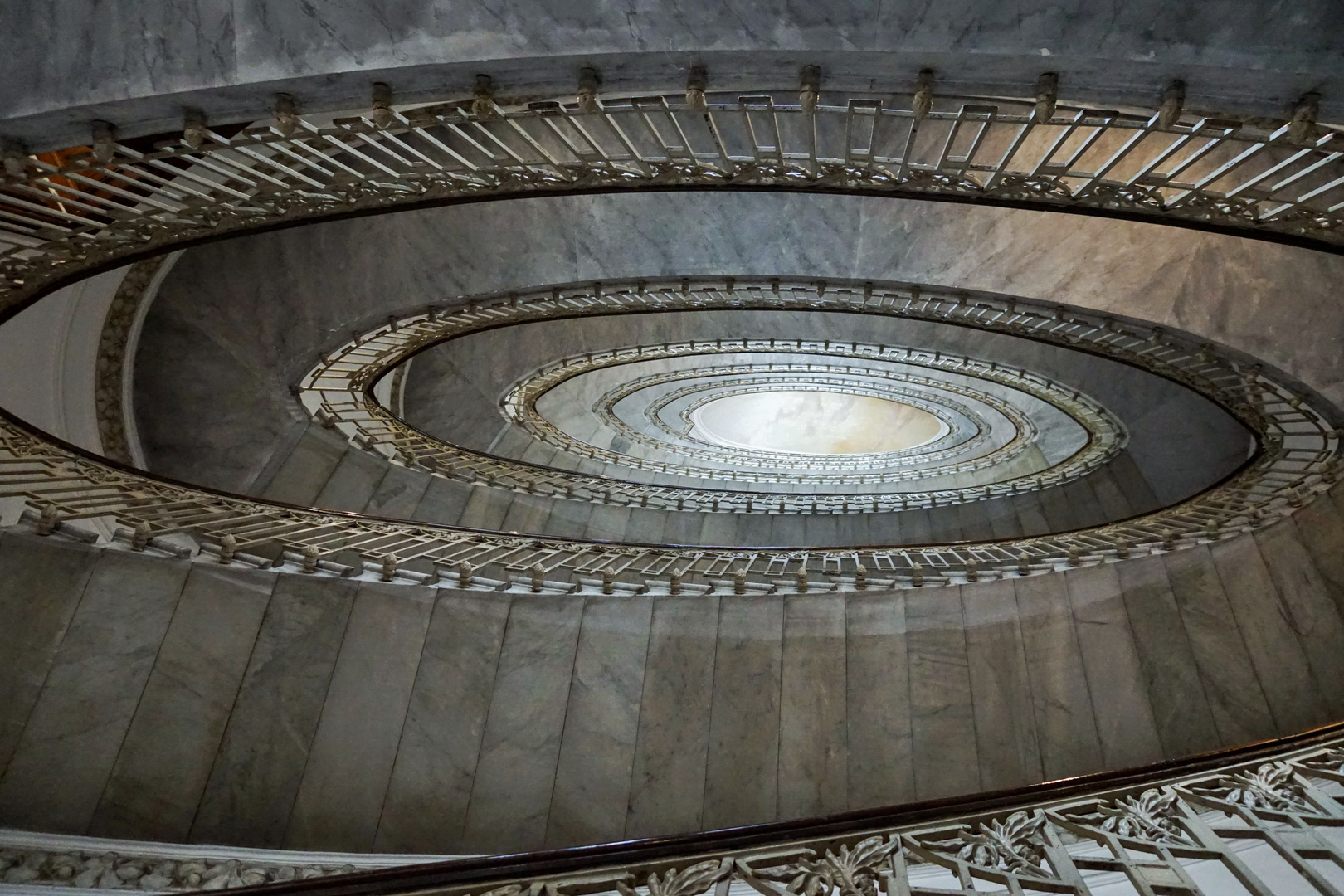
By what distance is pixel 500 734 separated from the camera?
4918 mm

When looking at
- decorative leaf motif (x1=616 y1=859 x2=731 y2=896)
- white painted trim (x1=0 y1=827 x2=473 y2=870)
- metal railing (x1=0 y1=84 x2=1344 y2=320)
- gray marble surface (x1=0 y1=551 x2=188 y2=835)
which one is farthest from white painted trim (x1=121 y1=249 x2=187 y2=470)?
decorative leaf motif (x1=616 y1=859 x2=731 y2=896)

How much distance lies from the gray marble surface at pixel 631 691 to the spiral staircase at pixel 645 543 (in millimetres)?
26

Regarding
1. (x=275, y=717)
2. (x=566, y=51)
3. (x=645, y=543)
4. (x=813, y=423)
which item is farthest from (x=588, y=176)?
(x=813, y=423)

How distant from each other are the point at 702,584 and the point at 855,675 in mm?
1312

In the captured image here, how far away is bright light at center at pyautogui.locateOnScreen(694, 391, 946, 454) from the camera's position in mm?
15703

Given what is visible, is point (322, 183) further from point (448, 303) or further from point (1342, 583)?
point (1342, 583)

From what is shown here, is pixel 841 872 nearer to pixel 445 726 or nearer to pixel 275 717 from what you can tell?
pixel 445 726

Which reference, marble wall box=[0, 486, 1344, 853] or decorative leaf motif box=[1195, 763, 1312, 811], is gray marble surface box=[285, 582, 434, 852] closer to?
marble wall box=[0, 486, 1344, 853]

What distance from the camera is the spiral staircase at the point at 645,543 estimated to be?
91.5 inches

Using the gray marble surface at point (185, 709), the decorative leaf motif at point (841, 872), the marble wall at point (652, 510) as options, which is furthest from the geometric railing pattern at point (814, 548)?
the decorative leaf motif at point (841, 872)

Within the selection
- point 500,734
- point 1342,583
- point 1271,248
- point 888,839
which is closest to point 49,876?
point 500,734

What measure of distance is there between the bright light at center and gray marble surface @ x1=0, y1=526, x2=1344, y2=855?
1010cm

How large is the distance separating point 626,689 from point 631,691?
38mm

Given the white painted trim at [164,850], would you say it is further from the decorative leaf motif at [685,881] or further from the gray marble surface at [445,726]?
the decorative leaf motif at [685,881]
